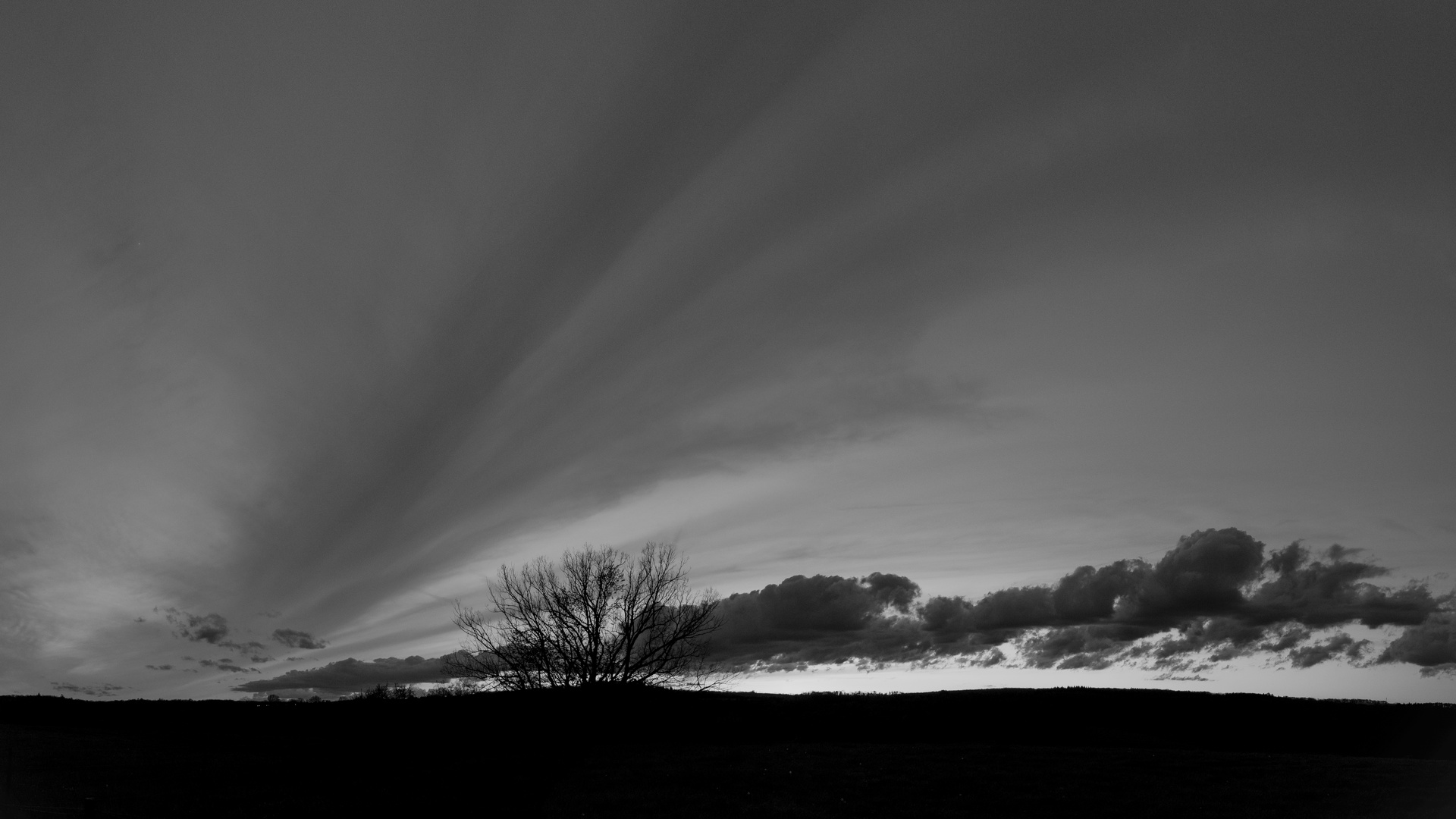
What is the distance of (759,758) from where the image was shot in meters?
34.9

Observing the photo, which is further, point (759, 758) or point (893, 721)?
point (893, 721)

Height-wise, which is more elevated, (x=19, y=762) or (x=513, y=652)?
(x=513, y=652)

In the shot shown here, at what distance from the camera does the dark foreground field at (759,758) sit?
26625 mm

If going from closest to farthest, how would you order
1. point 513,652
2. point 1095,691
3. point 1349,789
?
1. point 1349,789
2. point 513,652
3. point 1095,691

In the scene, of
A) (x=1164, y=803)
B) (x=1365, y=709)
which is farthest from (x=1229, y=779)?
(x=1365, y=709)

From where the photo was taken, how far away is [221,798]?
94.7ft

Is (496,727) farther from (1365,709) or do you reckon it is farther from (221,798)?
(1365,709)

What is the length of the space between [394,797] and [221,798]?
5761 mm

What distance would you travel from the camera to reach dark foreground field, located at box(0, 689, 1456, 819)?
87.4 ft

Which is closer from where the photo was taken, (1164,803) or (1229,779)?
(1164,803)

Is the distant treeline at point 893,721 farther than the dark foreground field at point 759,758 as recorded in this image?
Yes

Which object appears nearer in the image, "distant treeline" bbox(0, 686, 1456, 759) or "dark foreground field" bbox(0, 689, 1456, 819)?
"dark foreground field" bbox(0, 689, 1456, 819)

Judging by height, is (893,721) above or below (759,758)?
below

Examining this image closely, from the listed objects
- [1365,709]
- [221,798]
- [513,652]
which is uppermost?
[513,652]
